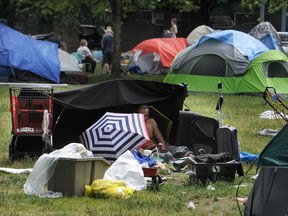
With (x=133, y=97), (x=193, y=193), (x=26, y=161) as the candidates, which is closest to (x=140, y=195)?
(x=193, y=193)

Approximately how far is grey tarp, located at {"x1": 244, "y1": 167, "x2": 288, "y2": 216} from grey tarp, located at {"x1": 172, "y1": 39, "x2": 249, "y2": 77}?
53.5ft

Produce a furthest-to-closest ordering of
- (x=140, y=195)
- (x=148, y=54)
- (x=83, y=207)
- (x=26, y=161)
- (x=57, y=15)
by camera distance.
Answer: (x=57, y=15) < (x=148, y=54) < (x=26, y=161) < (x=140, y=195) < (x=83, y=207)

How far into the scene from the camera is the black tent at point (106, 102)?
13.9 meters

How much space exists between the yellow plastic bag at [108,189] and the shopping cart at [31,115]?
2874 mm

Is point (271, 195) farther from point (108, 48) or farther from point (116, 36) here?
point (108, 48)

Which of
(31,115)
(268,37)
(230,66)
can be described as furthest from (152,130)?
(268,37)

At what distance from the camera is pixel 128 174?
10594 millimetres

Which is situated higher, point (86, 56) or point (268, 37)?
point (268, 37)

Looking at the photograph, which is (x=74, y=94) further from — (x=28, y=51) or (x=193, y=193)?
(x=28, y=51)

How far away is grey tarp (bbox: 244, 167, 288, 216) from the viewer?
8.35 m

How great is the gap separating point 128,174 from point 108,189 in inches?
24.6

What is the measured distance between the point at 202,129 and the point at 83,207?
476 cm

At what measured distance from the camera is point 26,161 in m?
13.0

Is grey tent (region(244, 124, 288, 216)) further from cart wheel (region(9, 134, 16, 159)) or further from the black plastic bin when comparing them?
cart wheel (region(9, 134, 16, 159))
